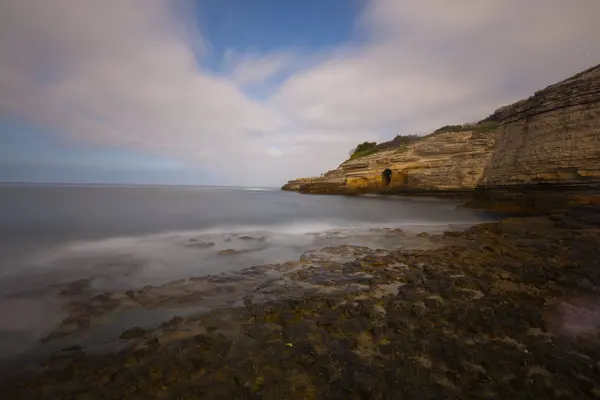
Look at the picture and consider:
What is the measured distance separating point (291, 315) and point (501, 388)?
3.06 meters

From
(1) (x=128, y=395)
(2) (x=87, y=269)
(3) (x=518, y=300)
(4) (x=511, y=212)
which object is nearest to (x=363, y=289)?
(3) (x=518, y=300)

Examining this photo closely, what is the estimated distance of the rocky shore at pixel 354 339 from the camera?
3180mm

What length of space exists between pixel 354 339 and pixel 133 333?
3.52 metres

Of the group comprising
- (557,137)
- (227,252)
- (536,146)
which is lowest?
(227,252)

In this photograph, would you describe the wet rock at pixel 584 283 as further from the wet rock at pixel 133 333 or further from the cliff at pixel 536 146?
the cliff at pixel 536 146

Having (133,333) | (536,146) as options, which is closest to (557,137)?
(536,146)

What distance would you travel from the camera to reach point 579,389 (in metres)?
3.06

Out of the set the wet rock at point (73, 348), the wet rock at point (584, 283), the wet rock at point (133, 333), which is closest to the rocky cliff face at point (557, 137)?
the wet rock at point (584, 283)

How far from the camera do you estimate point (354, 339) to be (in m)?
4.16

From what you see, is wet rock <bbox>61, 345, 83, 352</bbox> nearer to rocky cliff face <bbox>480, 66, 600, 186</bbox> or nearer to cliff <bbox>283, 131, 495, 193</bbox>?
rocky cliff face <bbox>480, 66, 600, 186</bbox>

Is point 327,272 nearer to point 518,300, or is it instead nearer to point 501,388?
point 518,300

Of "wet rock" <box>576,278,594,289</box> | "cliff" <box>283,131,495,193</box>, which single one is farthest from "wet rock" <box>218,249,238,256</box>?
"cliff" <box>283,131,495,193</box>

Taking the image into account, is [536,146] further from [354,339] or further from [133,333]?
[133,333]

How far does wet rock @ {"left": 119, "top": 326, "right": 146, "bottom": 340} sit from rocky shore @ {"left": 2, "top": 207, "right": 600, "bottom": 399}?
0.03 metres
